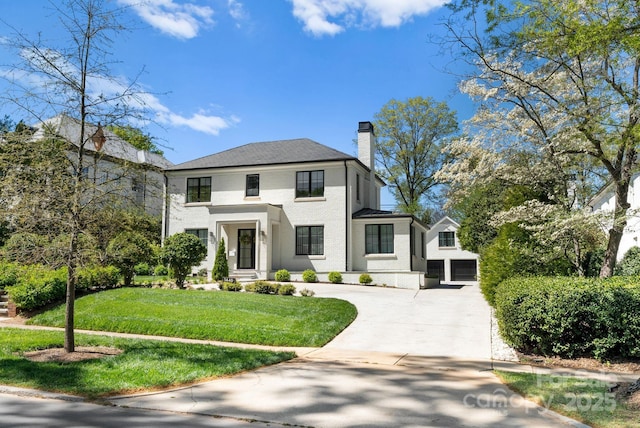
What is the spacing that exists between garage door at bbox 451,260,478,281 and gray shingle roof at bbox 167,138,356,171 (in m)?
23.6

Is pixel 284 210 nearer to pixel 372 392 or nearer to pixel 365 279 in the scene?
pixel 365 279

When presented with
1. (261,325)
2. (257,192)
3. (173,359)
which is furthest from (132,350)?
(257,192)

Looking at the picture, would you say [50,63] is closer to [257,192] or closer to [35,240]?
[35,240]

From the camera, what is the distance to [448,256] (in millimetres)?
45344

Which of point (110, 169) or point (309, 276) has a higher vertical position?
A: point (110, 169)

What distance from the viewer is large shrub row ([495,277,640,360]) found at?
→ 8.12m

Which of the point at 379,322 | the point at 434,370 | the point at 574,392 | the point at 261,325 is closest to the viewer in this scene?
the point at 574,392

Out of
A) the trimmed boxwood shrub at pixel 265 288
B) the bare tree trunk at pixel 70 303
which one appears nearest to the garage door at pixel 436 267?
the trimmed boxwood shrub at pixel 265 288

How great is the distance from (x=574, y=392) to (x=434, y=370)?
2.07 metres

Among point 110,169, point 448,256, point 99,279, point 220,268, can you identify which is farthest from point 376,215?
point 448,256

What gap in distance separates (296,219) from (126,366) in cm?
1805

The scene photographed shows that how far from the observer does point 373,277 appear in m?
23.5

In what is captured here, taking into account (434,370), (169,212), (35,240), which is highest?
(169,212)

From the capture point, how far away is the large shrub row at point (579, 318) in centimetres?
812
